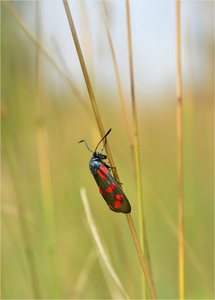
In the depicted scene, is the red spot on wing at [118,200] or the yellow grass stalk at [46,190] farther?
the yellow grass stalk at [46,190]

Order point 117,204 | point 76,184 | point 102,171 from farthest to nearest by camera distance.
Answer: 1. point 76,184
2. point 102,171
3. point 117,204

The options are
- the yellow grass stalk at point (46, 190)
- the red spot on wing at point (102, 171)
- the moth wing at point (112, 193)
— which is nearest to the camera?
the moth wing at point (112, 193)

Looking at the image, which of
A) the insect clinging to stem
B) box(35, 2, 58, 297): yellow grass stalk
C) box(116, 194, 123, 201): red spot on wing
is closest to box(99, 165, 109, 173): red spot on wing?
the insect clinging to stem

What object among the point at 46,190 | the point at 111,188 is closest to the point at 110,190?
the point at 111,188

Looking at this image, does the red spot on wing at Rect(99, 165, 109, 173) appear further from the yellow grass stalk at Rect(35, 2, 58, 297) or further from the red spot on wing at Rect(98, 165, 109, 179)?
the yellow grass stalk at Rect(35, 2, 58, 297)

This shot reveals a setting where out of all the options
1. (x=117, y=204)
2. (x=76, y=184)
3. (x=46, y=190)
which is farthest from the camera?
(x=76, y=184)

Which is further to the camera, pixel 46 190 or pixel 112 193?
pixel 46 190

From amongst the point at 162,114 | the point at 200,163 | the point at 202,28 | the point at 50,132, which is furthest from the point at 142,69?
the point at 162,114

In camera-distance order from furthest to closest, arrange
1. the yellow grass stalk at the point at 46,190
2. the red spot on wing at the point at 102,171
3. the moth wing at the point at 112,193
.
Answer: the yellow grass stalk at the point at 46,190 < the red spot on wing at the point at 102,171 < the moth wing at the point at 112,193

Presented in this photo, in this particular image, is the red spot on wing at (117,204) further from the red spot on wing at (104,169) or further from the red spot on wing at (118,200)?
the red spot on wing at (104,169)

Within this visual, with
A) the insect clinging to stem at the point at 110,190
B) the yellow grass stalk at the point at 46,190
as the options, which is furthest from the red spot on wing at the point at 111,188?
the yellow grass stalk at the point at 46,190

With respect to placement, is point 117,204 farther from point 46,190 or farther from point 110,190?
point 46,190
